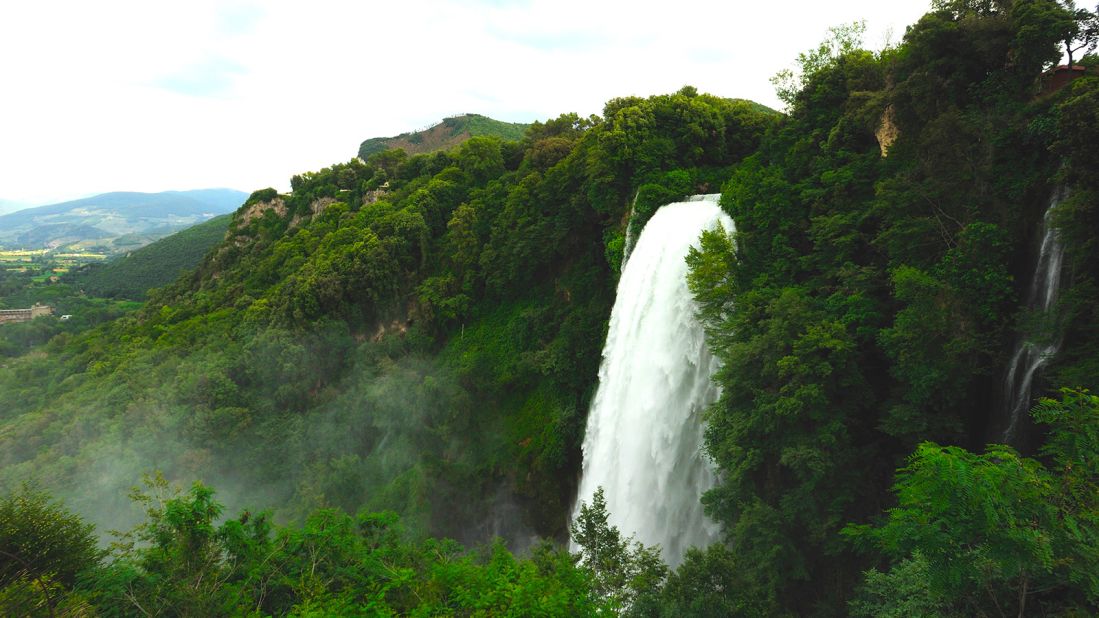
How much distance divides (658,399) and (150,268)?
119026mm

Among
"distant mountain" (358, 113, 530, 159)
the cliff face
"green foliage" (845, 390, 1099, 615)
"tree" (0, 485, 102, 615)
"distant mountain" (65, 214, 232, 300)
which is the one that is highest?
"distant mountain" (358, 113, 530, 159)

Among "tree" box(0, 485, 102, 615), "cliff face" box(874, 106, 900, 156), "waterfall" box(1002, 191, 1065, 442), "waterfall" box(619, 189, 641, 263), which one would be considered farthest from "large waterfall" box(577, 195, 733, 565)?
"tree" box(0, 485, 102, 615)

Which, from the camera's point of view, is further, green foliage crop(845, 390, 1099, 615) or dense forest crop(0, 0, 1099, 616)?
dense forest crop(0, 0, 1099, 616)

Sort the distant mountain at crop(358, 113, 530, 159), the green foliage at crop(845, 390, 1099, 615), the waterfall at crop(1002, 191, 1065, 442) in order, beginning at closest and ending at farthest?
1. the green foliage at crop(845, 390, 1099, 615)
2. the waterfall at crop(1002, 191, 1065, 442)
3. the distant mountain at crop(358, 113, 530, 159)

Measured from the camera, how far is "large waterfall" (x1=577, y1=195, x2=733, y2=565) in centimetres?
1552

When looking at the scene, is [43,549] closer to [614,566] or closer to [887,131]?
[614,566]

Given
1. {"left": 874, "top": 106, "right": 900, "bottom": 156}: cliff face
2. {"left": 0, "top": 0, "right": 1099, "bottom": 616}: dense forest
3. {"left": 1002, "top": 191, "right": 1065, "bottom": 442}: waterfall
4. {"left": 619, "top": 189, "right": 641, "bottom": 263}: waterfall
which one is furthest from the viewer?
{"left": 619, "top": 189, "right": 641, "bottom": 263}: waterfall

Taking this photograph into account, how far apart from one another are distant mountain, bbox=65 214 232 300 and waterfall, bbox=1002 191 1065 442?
11010 centimetres

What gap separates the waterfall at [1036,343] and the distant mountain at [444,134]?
86.6 metres

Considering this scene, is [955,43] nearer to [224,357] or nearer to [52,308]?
[224,357]

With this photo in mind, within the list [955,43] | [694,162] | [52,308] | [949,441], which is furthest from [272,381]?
[52,308]

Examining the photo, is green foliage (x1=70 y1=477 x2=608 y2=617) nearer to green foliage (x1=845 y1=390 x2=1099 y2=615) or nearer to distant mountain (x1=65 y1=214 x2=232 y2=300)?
green foliage (x1=845 y1=390 x2=1099 y2=615)

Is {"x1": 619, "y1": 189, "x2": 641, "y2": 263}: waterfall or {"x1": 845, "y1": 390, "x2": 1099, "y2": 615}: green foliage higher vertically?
{"x1": 619, "y1": 189, "x2": 641, "y2": 263}: waterfall

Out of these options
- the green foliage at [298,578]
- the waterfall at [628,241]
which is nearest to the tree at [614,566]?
the green foliage at [298,578]
